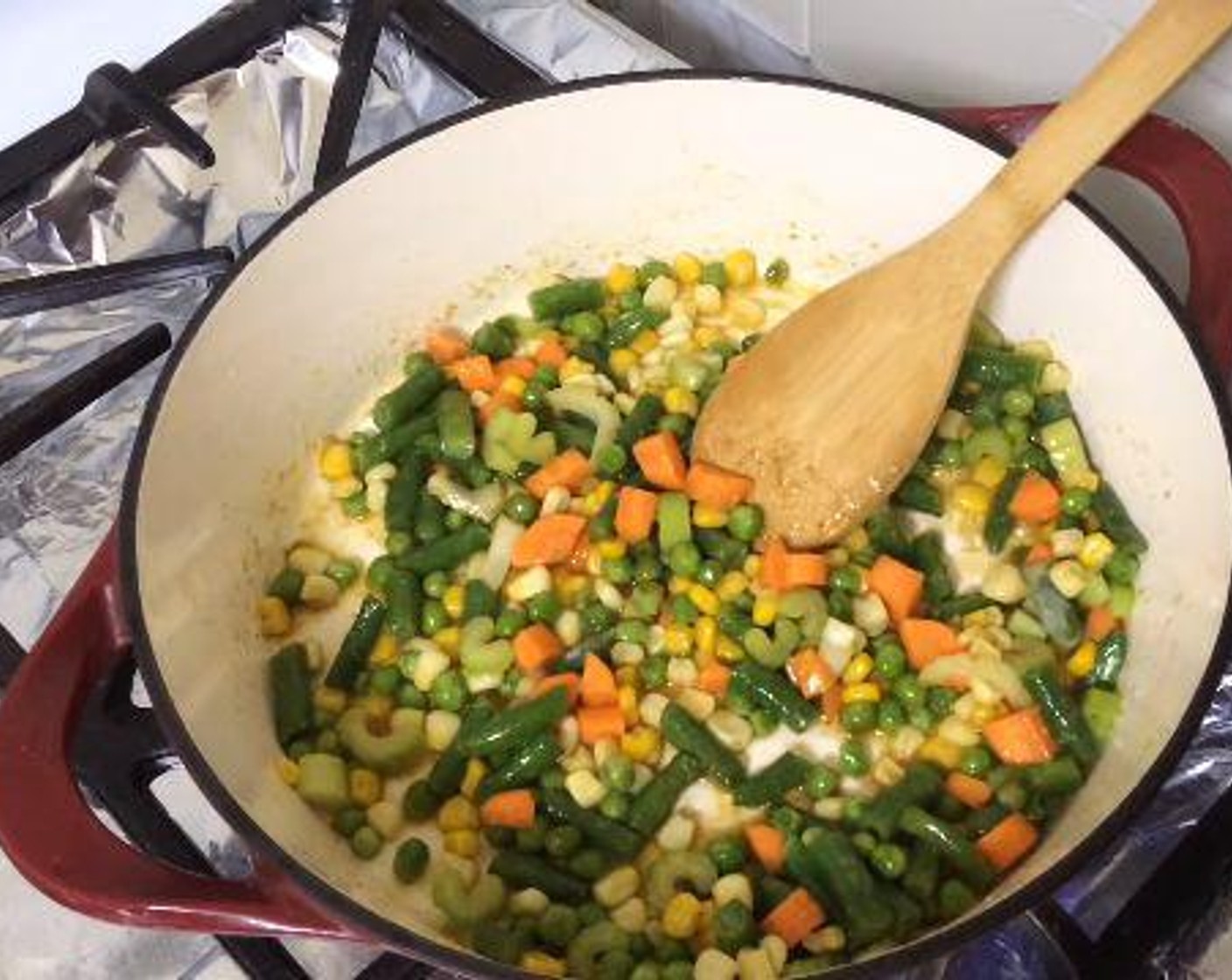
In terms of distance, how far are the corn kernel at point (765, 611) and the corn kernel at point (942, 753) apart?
0.56 ft

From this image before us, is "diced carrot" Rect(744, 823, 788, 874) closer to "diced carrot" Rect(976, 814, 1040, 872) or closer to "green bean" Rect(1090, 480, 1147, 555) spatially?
"diced carrot" Rect(976, 814, 1040, 872)

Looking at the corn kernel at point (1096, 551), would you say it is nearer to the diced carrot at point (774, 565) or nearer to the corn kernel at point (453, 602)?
the diced carrot at point (774, 565)

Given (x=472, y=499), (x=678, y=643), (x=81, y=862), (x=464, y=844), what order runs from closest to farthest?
(x=81, y=862) < (x=464, y=844) < (x=678, y=643) < (x=472, y=499)

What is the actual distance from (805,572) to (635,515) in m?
0.16

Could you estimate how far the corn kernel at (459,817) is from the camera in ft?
4.15

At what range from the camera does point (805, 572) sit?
4.42ft

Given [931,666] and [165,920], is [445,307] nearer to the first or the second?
[931,666]

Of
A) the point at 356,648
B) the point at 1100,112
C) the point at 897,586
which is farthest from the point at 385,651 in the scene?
the point at 1100,112

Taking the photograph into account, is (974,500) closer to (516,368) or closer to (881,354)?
(881,354)

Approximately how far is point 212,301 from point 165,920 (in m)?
0.54

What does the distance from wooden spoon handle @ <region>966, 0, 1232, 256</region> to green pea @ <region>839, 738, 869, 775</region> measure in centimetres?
43

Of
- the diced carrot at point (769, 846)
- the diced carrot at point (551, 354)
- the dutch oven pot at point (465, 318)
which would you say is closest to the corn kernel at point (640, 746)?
the diced carrot at point (769, 846)

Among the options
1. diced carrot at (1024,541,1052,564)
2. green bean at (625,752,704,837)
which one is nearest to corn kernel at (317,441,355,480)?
green bean at (625,752,704,837)

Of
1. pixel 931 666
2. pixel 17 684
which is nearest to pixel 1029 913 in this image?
pixel 931 666
